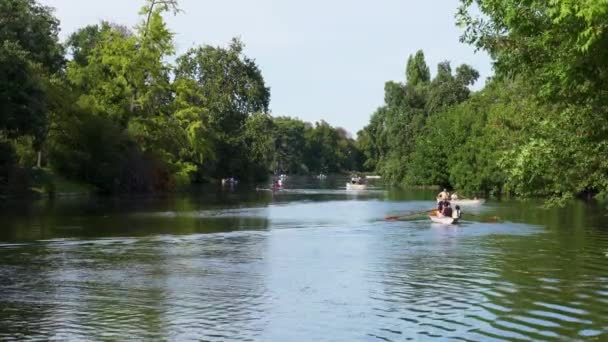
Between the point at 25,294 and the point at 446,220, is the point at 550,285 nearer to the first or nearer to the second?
the point at 25,294

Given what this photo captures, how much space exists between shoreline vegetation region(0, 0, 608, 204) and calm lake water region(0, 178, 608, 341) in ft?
9.75

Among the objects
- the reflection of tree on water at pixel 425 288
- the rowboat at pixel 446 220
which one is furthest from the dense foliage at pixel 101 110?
the reflection of tree on water at pixel 425 288

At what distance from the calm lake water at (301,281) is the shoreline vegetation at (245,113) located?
9.75ft

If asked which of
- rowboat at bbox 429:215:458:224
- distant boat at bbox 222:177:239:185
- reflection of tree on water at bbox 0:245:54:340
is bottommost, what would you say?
reflection of tree on water at bbox 0:245:54:340

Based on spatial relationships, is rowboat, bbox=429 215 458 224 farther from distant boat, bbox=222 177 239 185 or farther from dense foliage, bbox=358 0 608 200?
distant boat, bbox=222 177 239 185

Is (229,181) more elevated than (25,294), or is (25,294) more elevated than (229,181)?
(229,181)

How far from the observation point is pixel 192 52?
125 m

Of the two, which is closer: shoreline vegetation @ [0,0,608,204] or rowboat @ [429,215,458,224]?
shoreline vegetation @ [0,0,608,204]

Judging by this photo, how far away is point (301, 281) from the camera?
2327 cm

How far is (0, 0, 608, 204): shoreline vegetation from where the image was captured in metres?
19.7

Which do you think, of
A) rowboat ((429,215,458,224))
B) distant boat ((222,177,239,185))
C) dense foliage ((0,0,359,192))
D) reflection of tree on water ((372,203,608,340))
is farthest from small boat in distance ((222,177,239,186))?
reflection of tree on water ((372,203,608,340))

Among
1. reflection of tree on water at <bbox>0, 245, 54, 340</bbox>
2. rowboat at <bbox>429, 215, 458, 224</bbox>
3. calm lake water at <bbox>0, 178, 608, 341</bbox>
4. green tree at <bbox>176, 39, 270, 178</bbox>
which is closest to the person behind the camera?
reflection of tree on water at <bbox>0, 245, 54, 340</bbox>

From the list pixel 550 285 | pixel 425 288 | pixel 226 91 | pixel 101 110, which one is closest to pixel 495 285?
pixel 550 285

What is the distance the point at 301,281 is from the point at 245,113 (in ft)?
354
